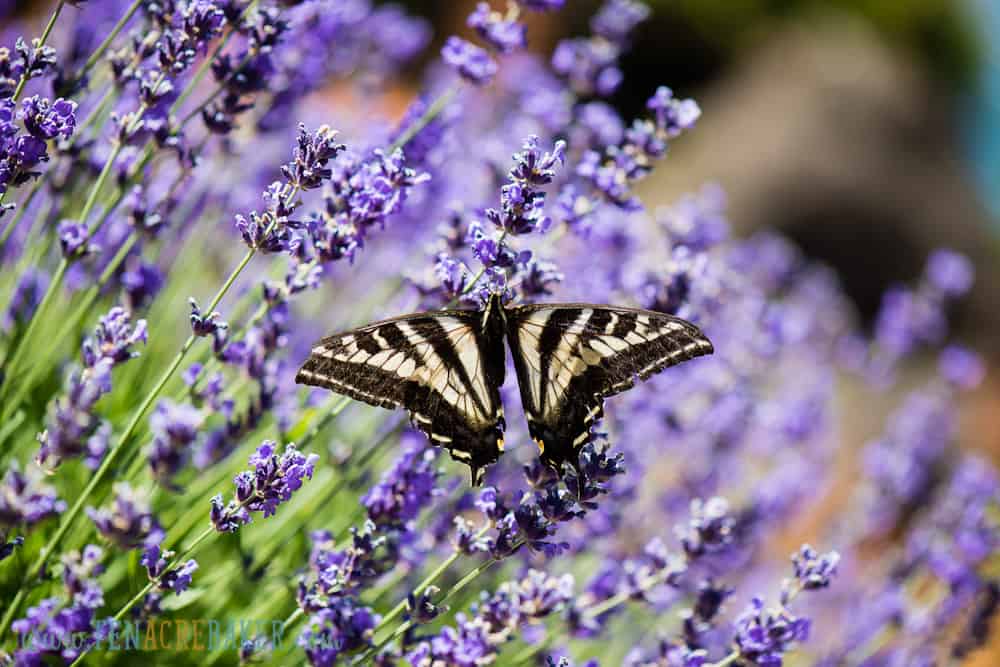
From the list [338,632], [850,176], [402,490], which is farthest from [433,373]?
[850,176]

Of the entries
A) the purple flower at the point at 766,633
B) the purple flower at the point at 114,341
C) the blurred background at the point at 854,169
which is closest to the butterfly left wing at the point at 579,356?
the purple flower at the point at 766,633

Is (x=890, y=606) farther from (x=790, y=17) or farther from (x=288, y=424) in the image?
(x=790, y=17)

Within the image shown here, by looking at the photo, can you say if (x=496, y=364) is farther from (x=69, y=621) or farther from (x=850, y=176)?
(x=850, y=176)

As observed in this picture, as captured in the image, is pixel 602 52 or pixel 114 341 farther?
pixel 602 52

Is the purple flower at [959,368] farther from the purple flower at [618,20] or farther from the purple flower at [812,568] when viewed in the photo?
the purple flower at [812,568]

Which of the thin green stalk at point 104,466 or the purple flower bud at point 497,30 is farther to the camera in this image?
the purple flower bud at point 497,30

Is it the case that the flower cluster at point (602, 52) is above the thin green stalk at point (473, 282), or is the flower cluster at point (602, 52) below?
above

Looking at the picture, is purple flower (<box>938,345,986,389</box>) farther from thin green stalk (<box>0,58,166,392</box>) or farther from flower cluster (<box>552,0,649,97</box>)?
thin green stalk (<box>0,58,166,392</box>)

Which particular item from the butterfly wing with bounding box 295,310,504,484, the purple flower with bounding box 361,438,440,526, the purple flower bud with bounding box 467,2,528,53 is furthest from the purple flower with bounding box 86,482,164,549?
the purple flower bud with bounding box 467,2,528,53
